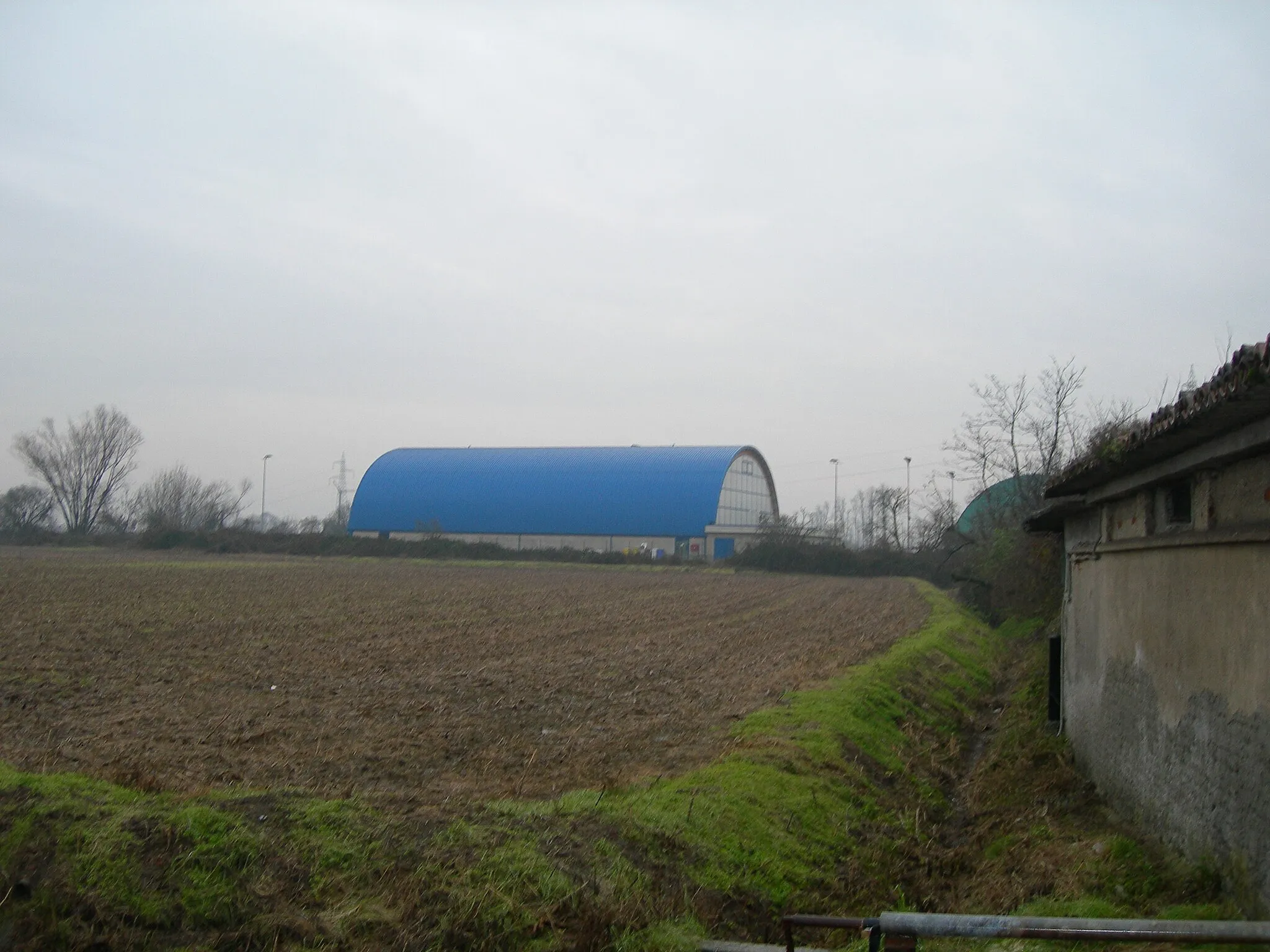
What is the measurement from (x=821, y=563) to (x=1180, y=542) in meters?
58.3

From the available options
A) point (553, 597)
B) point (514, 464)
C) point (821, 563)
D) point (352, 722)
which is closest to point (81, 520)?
point (514, 464)

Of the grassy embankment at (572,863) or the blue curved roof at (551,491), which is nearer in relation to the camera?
the grassy embankment at (572,863)

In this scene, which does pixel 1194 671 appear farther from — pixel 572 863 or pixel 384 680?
pixel 384 680

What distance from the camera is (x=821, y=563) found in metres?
65.8

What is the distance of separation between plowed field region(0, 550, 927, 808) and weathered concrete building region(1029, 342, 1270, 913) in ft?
13.2

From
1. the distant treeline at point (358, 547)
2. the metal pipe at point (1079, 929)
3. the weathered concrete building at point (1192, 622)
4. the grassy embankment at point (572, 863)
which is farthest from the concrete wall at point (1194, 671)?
the distant treeline at point (358, 547)

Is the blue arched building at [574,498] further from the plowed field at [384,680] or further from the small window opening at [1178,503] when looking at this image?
the small window opening at [1178,503]

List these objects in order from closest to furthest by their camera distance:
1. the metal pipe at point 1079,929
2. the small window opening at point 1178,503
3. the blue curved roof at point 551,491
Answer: the metal pipe at point 1079,929 → the small window opening at point 1178,503 → the blue curved roof at point 551,491

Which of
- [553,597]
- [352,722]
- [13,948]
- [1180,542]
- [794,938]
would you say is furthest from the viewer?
[553,597]

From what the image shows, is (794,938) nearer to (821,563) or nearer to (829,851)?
(829,851)

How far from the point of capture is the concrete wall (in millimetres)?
6535

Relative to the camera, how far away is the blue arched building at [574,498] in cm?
7619

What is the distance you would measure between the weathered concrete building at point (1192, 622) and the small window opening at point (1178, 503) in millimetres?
11

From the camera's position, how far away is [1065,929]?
446 cm
